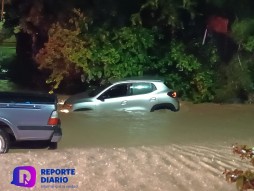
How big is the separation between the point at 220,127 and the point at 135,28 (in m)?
6.43

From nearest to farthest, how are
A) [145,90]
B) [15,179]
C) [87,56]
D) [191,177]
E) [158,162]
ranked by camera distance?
[15,179]
[191,177]
[158,162]
[145,90]
[87,56]

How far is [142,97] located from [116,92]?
32.5 inches

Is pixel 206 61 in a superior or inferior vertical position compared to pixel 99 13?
inferior

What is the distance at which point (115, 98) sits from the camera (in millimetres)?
17484

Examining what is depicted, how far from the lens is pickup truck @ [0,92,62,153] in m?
10.9

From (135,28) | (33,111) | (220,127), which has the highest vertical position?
(135,28)

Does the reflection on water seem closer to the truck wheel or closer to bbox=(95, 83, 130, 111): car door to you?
bbox=(95, 83, 130, 111): car door

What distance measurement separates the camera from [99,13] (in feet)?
69.2

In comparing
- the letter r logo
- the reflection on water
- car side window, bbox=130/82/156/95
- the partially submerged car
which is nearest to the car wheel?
the reflection on water

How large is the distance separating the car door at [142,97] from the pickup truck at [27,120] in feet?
21.2

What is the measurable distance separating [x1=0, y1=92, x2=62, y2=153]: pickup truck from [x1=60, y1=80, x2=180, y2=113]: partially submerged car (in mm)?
Result: 5953

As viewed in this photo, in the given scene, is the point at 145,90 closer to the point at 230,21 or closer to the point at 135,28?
the point at 135,28

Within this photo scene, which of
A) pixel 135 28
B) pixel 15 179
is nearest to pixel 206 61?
pixel 135 28

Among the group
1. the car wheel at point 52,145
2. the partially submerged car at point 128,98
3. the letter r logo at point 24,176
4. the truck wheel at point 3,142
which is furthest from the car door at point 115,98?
the letter r logo at point 24,176
